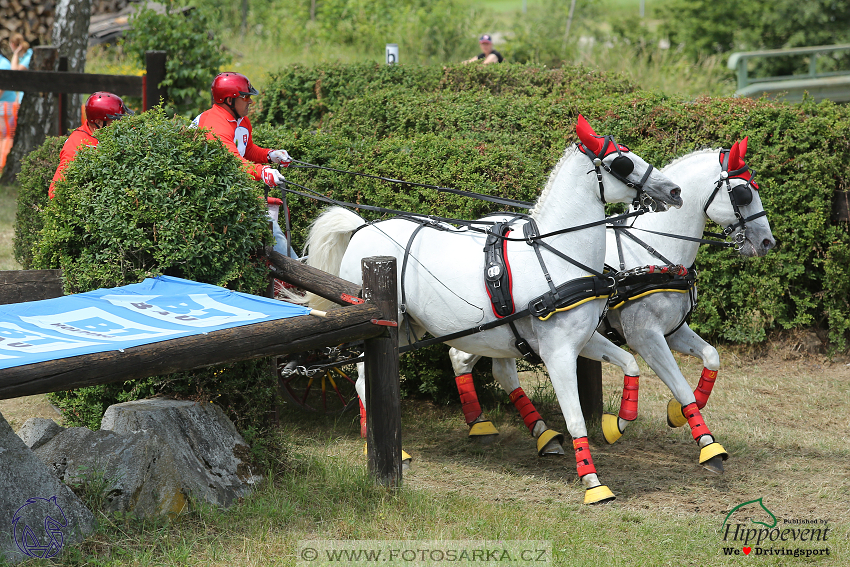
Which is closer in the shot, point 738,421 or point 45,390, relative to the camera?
point 45,390

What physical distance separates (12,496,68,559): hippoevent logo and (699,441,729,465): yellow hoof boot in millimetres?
3975

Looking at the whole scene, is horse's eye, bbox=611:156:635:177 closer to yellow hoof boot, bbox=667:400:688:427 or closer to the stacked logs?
yellow hoof boot, bbox=667:400:688:427

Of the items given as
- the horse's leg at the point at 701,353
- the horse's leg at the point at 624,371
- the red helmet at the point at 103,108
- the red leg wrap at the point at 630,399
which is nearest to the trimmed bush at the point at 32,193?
the red helmet at the point at 103,108

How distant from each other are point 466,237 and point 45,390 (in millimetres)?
2961

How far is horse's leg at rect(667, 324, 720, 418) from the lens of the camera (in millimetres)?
5820

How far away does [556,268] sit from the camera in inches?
203

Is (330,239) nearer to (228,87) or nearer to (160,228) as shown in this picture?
(228,87)

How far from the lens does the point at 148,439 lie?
4.33 meters

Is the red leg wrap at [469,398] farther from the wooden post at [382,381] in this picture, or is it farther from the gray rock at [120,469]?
the gray rock at [120,469]

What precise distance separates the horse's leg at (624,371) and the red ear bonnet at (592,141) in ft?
4.37

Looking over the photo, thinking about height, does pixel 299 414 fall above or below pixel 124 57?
below

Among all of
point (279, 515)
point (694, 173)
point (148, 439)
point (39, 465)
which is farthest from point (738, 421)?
point (39, 465)

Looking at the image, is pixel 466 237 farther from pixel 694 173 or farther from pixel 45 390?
pixel 45 390

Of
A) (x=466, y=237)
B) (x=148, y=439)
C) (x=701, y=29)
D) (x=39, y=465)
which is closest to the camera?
(x=39, y=465)
